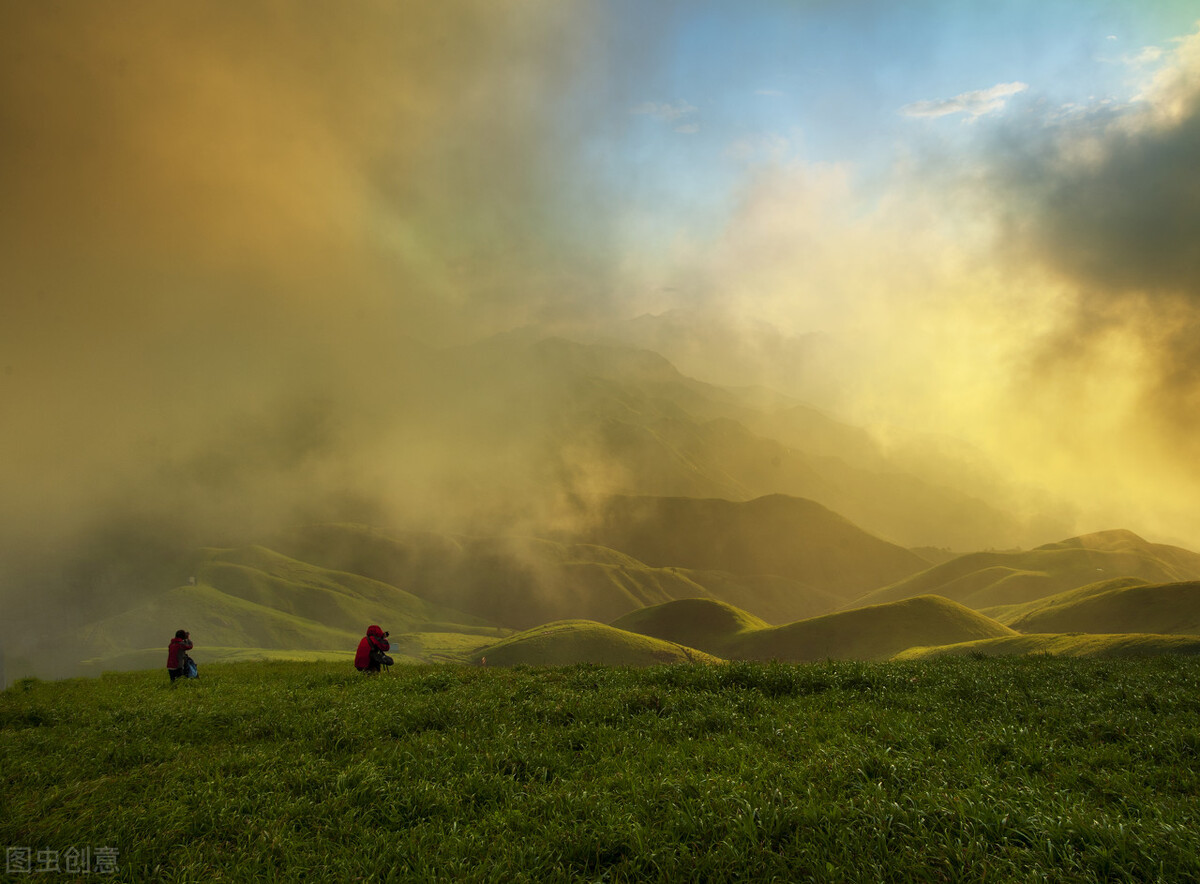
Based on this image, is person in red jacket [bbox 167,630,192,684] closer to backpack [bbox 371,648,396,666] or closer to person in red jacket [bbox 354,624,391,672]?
person in red jacket [bbox 354,624,391,672]

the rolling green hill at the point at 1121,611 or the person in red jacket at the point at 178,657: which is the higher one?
the person in red jacket at the point at 178,657

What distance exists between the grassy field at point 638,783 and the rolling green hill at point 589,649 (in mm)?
111738

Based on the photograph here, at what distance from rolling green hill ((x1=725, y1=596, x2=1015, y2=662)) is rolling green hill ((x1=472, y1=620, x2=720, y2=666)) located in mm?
25561

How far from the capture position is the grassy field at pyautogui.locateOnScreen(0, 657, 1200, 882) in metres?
7.05

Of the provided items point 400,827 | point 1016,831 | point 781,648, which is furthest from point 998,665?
point 781,648

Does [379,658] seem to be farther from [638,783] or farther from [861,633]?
[861,633]

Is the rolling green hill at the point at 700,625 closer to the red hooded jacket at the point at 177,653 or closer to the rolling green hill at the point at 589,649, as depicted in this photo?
the rolling green hill at the point at 589,649

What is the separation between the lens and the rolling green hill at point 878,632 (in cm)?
13450

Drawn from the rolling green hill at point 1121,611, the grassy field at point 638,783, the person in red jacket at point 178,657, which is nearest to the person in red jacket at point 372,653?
the grassy field at point 638,783

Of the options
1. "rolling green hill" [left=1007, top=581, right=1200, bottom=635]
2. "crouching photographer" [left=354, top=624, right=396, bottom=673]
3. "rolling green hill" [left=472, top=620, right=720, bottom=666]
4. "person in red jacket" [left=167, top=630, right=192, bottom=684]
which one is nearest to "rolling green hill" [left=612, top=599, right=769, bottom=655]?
"rolling green hill" [left=472, top=620, right=720, bottom=666]

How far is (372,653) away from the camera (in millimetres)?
23766

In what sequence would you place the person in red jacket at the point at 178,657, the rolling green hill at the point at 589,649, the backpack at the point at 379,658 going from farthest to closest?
the rolling green hill at the point at 589,649, the backpack at the point at 379,658, the person in red jacket at the point at 178,657

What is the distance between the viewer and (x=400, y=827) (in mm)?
8695

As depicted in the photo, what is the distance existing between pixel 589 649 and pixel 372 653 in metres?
118
